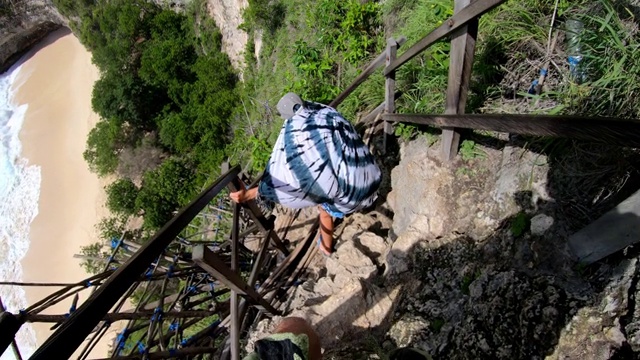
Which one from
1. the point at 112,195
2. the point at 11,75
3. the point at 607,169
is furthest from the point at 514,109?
the point at 11,75

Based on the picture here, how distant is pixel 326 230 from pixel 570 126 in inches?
99.2

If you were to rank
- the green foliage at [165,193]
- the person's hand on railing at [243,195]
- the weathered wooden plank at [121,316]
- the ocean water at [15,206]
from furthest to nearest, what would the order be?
the ocean water at [15,206] < the green foliage at [165,193] < the person's hand on railing at [243,195] < the weathered wooden plank at [121,316]

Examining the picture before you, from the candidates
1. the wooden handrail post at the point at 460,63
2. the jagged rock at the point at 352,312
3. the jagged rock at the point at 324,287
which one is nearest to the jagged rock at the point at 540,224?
the wooden handrail post at the point at 460,63

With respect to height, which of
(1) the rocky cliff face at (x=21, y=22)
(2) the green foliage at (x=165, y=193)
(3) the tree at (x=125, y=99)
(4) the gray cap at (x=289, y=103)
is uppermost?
(1) the rocky cliff face at (x=21, y=22)

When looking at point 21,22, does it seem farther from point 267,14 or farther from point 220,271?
point 220,271

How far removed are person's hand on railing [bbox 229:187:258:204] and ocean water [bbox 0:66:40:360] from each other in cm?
1543

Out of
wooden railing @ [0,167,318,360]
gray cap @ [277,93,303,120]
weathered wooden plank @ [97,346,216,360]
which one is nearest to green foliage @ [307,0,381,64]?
wooden railing @ [0,167,318,360]

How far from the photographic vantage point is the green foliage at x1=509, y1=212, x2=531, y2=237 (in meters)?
2.45

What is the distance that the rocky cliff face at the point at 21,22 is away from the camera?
2142 centimetres

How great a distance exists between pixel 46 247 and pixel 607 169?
1880 centimetres

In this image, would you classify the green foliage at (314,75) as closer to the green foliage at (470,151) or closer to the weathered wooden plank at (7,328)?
the green foliage at (470,151)

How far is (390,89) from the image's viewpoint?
12.5 feet

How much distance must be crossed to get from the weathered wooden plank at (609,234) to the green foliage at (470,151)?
104 centimetres

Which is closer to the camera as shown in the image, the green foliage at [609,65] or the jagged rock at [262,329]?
the green foliage at [609,65]
